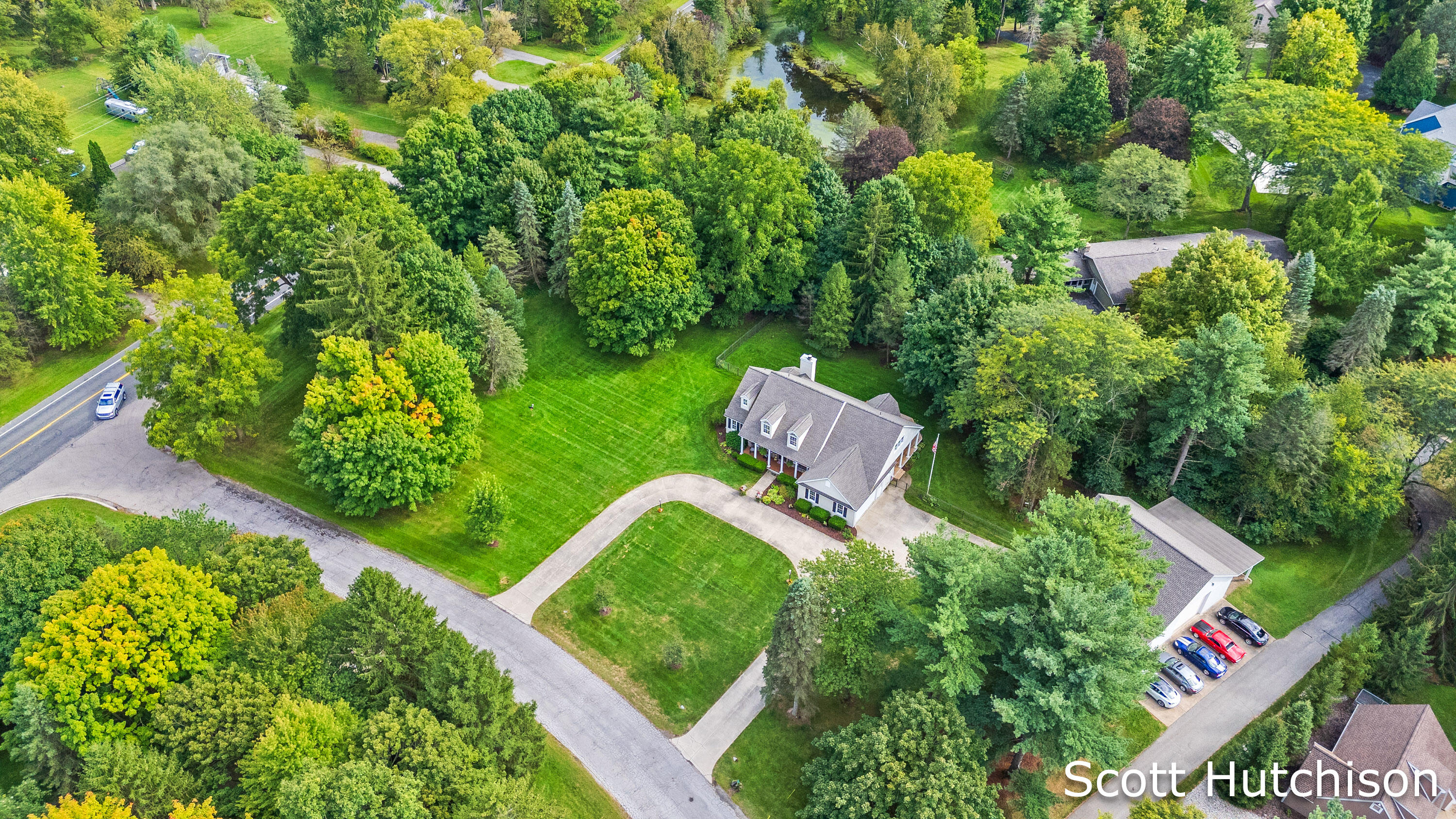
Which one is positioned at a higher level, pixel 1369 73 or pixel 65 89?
pixel 1369 73

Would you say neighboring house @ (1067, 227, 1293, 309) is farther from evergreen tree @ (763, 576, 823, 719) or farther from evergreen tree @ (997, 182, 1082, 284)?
evergreen tree @ (763, 576, 823, 719)

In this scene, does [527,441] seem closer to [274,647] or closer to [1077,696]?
[274,647]

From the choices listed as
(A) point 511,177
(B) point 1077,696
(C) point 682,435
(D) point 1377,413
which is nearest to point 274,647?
(C) point 682,435

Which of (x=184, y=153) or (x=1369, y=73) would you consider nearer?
(x=184, y=153)

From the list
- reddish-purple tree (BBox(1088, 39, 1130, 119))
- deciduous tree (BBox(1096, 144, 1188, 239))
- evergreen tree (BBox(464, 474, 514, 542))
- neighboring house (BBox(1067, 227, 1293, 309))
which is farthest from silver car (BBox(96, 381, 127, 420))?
reddish-purple tree (BBox(1088, 39, 1130, 119))

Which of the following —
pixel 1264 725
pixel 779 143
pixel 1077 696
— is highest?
pixel 779 143

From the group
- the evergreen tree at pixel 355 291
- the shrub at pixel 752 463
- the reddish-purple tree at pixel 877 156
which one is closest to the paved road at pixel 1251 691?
the shrub at pixel 752 463
